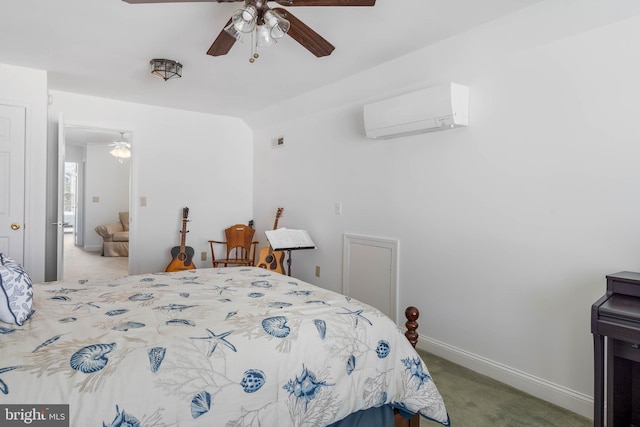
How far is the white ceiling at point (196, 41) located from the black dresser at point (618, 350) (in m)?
1.61

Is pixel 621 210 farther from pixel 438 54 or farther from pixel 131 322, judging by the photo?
pixel 131 322

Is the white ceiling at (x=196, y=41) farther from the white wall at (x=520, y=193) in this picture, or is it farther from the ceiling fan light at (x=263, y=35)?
the ceiling fan light at (x=263, y=35)

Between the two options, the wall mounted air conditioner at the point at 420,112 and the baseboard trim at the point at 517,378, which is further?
the wall mounted air conditioner at the point at 420,112

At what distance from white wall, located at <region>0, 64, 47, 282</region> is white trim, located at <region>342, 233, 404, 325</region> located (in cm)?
277

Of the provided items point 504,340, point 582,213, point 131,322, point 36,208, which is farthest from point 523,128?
point 36,208

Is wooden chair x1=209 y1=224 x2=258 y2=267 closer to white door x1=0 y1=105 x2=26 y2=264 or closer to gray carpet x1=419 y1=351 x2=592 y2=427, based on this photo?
white door x1=0 y1=105 x2=26 y2=264

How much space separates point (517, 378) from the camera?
2.41 meters

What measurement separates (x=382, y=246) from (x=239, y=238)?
229 centimetres

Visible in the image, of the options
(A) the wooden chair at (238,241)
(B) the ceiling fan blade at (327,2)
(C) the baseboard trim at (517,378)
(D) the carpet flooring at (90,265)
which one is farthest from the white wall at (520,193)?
(D) the carpet flooring at (90,265)

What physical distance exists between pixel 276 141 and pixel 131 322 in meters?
3.68

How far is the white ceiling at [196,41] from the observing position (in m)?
2.28

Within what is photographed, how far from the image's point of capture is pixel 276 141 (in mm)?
4902

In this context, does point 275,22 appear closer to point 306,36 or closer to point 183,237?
point 306,36

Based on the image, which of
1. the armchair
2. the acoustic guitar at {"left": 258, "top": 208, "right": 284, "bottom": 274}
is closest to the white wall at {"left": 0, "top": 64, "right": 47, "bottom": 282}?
the acoustic guitar at {"left": 258, "top": 208, "right": 284, "bottom": 274}
